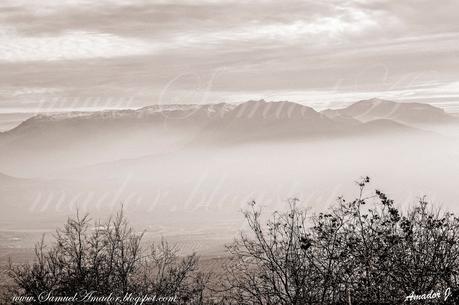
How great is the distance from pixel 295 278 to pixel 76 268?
11.3m

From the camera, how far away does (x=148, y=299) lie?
1009 inches

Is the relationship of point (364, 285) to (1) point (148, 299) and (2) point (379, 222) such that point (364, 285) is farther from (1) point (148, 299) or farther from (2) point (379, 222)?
(1) point (148, 299)

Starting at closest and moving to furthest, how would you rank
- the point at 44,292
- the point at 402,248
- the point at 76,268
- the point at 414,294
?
the point at 414,294 < the point at 402,248 < the point at 44,292 < the point at 76,268

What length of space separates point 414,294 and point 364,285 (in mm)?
1667

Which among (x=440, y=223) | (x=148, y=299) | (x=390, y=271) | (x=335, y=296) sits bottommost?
(x=148, y=299)

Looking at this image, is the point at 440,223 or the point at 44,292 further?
the point at 44,292

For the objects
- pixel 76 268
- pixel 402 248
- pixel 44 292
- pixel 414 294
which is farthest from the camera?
pixel 76 268

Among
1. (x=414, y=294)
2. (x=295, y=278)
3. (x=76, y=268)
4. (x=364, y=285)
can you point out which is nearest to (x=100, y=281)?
(x=76, y=268)

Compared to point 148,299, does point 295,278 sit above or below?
above

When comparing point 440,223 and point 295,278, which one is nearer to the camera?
point 440,223

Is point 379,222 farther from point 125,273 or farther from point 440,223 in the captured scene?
point 125,273

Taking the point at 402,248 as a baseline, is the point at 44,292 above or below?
below

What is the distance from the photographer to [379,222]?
71.3 ft

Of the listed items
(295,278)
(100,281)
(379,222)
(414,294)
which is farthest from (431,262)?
(100,281)
